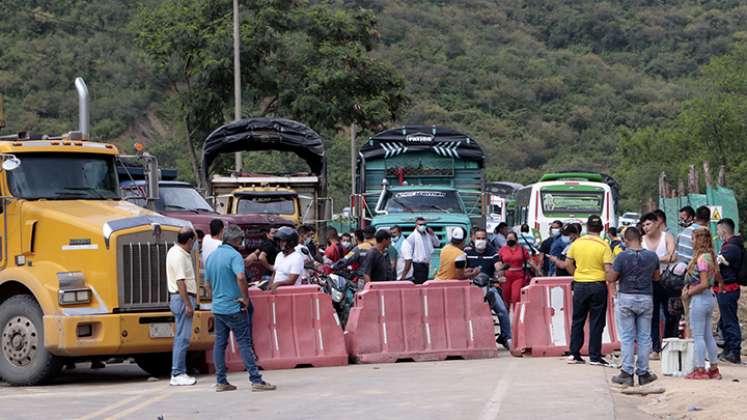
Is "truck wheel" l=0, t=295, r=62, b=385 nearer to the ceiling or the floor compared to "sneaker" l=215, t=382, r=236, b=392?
nearer to the ceiling

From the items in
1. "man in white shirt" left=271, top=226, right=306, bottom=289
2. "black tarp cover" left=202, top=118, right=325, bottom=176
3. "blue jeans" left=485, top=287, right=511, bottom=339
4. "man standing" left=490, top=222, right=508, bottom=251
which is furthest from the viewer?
"black tarp cover" left=202, top=118, right=325, bottom=176

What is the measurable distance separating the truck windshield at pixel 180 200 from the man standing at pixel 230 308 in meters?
8.50

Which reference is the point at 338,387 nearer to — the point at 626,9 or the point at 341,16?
the point at 341,16

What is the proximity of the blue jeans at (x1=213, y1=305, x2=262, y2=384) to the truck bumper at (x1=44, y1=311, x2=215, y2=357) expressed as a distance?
4.94ft

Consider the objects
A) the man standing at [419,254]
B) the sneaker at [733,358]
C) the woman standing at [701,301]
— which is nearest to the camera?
the woman standing at [701,301]

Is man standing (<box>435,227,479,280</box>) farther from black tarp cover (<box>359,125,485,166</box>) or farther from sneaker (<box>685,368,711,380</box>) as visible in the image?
black tarp cover (<box>359,125,485,166</box>)

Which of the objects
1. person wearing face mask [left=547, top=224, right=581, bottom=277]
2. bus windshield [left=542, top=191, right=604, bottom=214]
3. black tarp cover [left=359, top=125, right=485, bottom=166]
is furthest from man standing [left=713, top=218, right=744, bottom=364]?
bus windshield [left=542, top=191, right=604, bottom=214]

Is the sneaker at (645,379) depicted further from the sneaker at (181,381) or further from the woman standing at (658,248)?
the sneaker at (181,381)

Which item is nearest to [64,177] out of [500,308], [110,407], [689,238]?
[110,407]

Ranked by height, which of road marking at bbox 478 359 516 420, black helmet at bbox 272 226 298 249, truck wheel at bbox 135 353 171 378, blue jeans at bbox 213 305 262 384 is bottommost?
road marking at bbox 478 359 516 420

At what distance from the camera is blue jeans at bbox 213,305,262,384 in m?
15.5

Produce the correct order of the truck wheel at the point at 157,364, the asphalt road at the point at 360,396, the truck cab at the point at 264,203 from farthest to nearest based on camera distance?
the truck cab at the point at 264,203 < the truck wheel at the point at 157,364 < the asphalt road at the point at 360,396

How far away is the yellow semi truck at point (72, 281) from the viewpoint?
16.5 meters

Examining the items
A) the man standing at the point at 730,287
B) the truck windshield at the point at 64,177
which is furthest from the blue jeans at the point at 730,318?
the truck windshield at the point at 64,177
